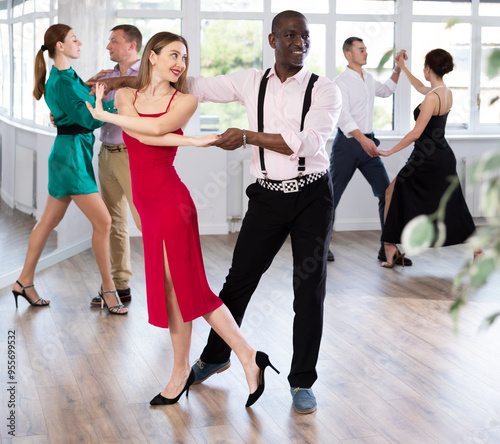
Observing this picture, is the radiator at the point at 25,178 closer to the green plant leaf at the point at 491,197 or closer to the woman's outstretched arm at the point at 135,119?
the woman's outstretched arm at the point at 135,119

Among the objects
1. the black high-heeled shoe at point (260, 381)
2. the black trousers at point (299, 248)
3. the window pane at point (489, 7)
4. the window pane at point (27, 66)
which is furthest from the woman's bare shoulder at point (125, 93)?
the window pane at point (489, 7)

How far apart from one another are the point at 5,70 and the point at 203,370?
2542 millimetres

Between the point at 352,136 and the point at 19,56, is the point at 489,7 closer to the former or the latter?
the point at 352,136

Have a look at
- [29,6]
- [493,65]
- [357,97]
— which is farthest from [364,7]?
[493,65]

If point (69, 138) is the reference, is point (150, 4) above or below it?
above

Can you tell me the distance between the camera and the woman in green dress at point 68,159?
4051 millimetres

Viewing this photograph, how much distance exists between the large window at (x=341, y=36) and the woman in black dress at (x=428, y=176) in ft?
5.72

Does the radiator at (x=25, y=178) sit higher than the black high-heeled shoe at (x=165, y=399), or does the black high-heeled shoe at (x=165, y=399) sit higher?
the radiator at (x=25, y=178)

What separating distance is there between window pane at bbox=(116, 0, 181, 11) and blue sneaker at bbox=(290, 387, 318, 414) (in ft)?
15.8

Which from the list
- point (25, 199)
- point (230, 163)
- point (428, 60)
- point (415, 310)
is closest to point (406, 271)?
point (415, 310)

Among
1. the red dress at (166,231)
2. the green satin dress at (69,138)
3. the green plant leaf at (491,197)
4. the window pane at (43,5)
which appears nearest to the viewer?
the green plant leaf at (491,197)

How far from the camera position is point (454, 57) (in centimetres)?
744

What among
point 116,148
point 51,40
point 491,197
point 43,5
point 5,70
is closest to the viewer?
point 491,197

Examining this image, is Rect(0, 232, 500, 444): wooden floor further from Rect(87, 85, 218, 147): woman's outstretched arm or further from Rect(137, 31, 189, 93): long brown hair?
Rect(137, 31, 189, 93): long brown hair
